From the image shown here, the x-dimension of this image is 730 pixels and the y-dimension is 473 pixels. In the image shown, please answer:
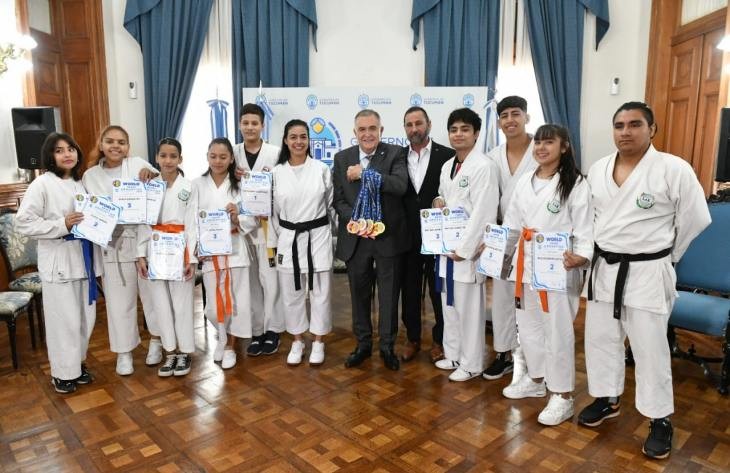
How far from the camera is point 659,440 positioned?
219cm

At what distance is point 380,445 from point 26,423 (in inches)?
66.2

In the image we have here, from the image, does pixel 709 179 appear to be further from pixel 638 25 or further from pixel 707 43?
pixel 638 25

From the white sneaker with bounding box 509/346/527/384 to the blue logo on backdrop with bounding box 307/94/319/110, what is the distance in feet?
10.6

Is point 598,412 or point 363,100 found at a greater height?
point 363,100

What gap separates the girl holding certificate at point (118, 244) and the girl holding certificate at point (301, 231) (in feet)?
2.41

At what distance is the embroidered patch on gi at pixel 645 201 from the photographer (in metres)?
2.08

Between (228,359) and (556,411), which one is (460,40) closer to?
(228,359)

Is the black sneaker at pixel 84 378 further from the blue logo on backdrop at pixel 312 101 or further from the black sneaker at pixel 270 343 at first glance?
the blue logo on backdrop at pixel 312 101

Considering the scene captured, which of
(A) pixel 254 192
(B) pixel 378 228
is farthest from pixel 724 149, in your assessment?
(A) pixel 254 192

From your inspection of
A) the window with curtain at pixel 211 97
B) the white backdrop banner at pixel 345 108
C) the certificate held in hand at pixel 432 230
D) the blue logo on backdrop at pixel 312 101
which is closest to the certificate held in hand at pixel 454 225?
the certificate held in hand at pixel 432 230

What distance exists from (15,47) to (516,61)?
4904 mm

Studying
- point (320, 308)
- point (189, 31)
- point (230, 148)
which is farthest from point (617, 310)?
point (189, 31)

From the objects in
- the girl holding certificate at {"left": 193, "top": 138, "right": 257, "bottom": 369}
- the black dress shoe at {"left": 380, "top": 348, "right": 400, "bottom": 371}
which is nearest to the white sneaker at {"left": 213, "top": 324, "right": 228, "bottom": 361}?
the girl holding certificate at {"left": 193, "top": 138, "right": 257, "bottom": 369}

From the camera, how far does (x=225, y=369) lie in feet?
10.3
